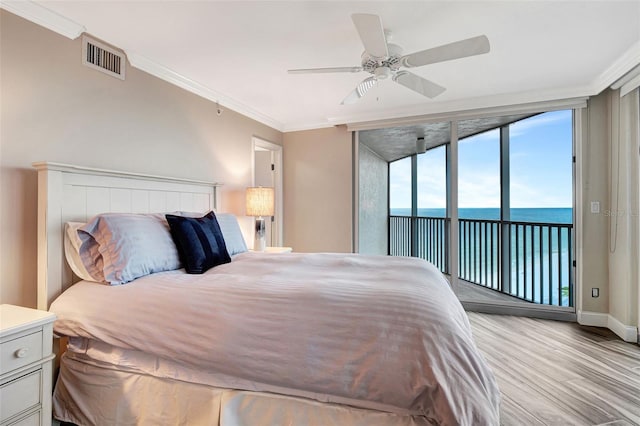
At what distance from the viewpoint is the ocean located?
11.6 feet

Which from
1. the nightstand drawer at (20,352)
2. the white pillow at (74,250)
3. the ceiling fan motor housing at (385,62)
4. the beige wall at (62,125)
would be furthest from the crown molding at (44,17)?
the ceiling fan motor housing at (385,62)

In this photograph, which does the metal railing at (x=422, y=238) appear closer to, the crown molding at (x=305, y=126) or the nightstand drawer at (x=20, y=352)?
the crown molding at (x=305, y=126)

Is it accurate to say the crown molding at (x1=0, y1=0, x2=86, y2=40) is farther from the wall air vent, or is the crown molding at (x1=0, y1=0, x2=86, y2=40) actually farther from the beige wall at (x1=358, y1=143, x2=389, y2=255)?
the beige wall at (x1=358, y1=143, x2=389, y2=255)

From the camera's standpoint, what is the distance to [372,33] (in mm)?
1775

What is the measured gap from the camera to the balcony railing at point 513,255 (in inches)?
141

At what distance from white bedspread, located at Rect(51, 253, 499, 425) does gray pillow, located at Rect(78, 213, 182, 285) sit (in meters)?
0.11

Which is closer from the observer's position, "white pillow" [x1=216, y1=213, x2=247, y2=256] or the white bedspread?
the white bedspread

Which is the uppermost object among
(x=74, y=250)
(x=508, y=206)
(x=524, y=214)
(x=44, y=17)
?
(x=44, y=17)

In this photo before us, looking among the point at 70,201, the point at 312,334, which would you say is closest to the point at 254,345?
the point at 312,334

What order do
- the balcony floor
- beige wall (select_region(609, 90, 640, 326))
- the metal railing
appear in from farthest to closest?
the metal railing, the balcony floor, beige wall (select_region(609, 90, 640, 326))

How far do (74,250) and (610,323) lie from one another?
4.70m

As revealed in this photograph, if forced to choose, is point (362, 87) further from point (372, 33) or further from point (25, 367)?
point (25, 367)

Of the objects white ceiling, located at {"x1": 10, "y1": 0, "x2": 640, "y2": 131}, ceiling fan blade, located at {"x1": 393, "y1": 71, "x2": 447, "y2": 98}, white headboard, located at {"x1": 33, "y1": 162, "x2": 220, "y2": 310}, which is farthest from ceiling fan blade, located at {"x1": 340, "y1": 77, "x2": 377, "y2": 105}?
white headboard, located at {"x1": 33, "y1": 162, "x2": 220, "y2": 310}

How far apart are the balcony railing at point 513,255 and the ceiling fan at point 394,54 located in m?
2.25
